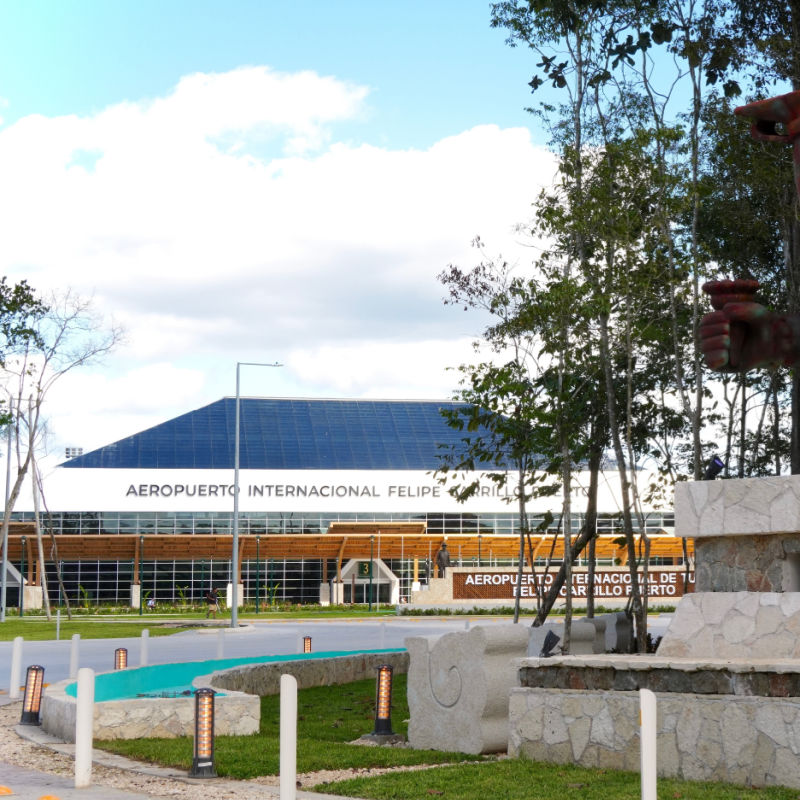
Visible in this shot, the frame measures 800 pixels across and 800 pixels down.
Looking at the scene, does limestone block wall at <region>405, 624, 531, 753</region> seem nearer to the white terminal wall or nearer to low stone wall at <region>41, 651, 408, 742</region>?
low stone wall at <region>41, 651, 408, 742</region>

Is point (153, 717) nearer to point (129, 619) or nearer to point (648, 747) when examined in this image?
point (648, 747)

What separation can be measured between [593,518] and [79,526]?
4829 cm

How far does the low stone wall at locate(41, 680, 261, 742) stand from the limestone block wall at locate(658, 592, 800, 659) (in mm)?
5123

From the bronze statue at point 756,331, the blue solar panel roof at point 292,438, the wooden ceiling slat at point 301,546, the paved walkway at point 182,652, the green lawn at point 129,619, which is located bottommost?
the green lawn at point 129,619

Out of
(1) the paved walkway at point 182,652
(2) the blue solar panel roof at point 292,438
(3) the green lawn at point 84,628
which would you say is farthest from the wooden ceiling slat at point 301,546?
(1) the paved walkway at point 182,652

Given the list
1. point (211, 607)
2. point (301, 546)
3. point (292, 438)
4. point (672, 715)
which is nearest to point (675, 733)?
point (672, 715)

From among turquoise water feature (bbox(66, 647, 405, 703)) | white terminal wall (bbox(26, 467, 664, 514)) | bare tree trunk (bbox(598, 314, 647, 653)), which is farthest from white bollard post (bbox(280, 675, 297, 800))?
white terminal wall (bbox(26, 467, 664, 514))

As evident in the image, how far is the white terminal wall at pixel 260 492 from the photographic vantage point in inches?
2650

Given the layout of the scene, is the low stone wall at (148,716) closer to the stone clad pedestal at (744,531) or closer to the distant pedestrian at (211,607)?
the stone clad pedestal at (744,531)

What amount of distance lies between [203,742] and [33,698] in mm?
4966

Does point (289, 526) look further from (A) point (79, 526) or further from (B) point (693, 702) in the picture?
(B) point (693, 702)

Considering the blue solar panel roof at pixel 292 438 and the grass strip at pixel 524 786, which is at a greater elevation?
the blue solar panel roof at pixel 292 438

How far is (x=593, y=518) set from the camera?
2386 centimetres

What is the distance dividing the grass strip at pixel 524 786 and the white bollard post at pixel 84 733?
206 centimetres
